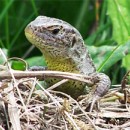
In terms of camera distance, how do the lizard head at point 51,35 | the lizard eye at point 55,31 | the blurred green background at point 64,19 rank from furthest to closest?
the blurred green background at point 64,19 → the lizard eye at point 55,31 → the lizard head at point 51,35

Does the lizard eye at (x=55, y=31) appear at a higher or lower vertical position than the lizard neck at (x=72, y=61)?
higher

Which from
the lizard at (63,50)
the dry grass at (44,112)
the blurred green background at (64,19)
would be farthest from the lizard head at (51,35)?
the blurred green background at (64,19)

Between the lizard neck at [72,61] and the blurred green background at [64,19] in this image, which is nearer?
the lizard neck at [72,61]

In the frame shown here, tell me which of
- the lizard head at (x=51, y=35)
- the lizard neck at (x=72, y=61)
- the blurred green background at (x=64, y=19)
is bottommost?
the blurred green background at (x=64, y=19)

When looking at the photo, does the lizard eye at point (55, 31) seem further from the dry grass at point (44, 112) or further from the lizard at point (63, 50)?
the dry grass at point (44, 112)

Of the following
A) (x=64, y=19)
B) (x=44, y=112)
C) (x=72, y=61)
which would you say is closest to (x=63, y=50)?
(x=72, y=61)

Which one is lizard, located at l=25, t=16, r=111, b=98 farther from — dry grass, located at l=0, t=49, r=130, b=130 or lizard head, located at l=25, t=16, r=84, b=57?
dry grass, located at l=0, t=49, r=130, b=130

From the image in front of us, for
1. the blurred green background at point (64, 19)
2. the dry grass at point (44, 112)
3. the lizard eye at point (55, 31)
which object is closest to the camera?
the dry grass at point (44, 112)

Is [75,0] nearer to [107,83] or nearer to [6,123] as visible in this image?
[107,83]

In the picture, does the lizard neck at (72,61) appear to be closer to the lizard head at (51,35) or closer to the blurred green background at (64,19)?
the lizard head at (51,35)
